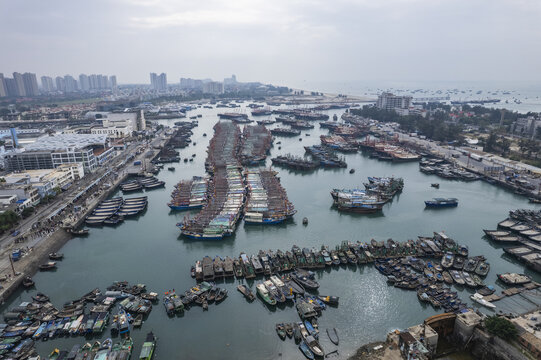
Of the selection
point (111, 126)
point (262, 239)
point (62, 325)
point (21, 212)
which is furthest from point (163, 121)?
point (62, 325)

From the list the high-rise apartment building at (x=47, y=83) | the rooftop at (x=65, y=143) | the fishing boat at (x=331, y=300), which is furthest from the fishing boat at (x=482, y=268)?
A: the high-rise apartment building at (x=47, y=83)

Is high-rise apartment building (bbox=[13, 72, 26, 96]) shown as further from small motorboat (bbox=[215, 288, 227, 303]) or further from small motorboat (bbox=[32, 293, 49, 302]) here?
small motorboat (bbox=[215, 288, 227, 303])

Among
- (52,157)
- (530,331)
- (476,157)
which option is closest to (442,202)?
(530,331)

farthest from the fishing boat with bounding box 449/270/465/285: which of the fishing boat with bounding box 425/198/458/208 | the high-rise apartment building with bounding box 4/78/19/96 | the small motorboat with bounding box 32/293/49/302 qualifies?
the high-rise apartment building with bounding box 4/78/19/96

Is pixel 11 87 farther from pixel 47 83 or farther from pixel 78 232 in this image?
pixel 78 232

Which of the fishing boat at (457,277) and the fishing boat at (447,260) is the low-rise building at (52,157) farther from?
the fishing boat at (457,277)

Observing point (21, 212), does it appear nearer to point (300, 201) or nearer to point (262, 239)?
point (262, 239)

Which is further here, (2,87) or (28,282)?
(2,87)
